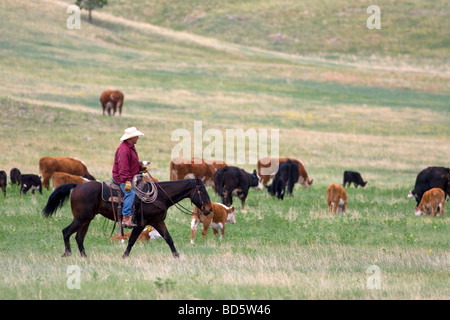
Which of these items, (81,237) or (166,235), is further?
(81,237)

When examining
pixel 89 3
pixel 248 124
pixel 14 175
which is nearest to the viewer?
pixel 14 175

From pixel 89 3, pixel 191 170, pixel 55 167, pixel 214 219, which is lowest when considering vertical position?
pixel 214 219

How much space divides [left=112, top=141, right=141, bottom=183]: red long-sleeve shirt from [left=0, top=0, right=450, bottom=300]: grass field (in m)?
1.43

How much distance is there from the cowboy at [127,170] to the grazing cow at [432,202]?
899 cm

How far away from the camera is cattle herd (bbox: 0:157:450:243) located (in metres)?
18.0

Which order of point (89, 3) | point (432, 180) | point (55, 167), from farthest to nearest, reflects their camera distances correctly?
1. point (89, 3)
2. point (55, 167)
3. point (432, 180)

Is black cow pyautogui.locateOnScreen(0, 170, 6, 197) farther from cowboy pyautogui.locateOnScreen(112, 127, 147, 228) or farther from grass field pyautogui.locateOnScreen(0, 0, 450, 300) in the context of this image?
cowboy pyautogui.locateOnScreen(112, 127, 147, 228)

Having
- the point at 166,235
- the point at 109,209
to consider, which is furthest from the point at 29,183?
the point at 166,235

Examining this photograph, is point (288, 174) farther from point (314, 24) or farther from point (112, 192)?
point (314, 24)

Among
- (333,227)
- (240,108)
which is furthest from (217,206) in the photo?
(240,108)

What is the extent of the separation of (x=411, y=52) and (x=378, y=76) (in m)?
21.3

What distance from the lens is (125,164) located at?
1396 centimetres

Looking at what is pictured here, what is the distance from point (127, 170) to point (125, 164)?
0.11 metres

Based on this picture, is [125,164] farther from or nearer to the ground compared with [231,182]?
farther from the ground
